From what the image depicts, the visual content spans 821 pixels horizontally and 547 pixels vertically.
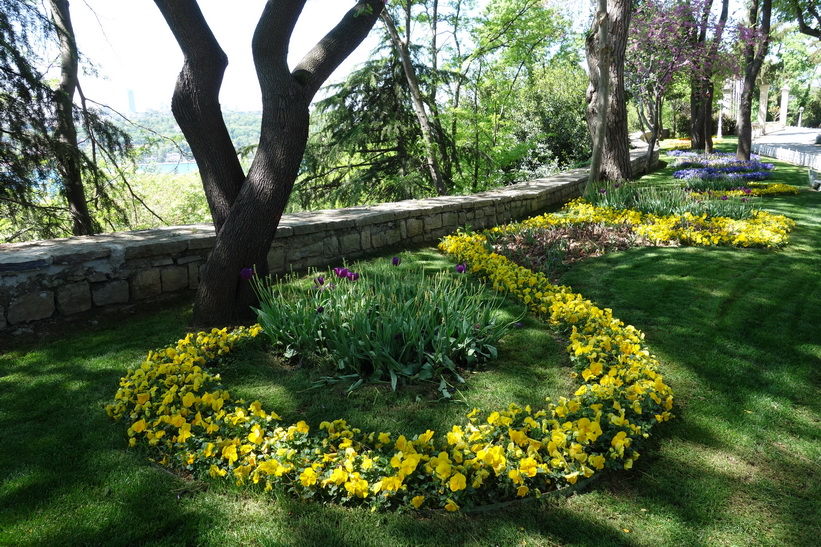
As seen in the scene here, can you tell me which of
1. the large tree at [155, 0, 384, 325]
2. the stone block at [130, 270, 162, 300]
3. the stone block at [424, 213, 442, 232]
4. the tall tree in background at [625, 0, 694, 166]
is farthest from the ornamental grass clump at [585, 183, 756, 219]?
the stone block at [130, 270, 162, 300]

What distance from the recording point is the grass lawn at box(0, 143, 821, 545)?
187cm

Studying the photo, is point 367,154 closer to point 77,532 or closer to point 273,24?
point 273,24

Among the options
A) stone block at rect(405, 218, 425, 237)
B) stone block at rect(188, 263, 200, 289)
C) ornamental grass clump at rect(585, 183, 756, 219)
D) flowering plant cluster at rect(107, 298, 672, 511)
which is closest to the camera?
flowering plant cluster at rect(107, 298, 672, 511)

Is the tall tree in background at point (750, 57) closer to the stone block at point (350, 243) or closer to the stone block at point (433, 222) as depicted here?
the stone block at point (433, 222)

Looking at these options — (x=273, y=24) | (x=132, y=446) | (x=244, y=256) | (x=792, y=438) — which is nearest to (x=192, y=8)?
(x=273, y=24)

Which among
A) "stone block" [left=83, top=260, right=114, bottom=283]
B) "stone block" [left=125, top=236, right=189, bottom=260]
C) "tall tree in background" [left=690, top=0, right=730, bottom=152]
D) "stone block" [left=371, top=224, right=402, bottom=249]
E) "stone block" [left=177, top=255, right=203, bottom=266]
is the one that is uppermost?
"tall tree in background" [left=690, top=0, right=730, bottom=152]

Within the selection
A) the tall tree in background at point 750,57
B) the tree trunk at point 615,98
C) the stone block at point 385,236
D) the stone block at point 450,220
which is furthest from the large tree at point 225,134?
the tall tree in background at point 750,57

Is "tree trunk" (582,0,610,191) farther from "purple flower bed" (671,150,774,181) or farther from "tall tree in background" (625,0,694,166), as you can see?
"tall tree in background" (625,0,694,166)

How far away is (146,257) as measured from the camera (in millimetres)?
3971

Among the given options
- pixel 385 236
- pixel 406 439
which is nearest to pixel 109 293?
pixel 406 439

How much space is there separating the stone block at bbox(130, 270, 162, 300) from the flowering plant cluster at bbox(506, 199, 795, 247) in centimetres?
379

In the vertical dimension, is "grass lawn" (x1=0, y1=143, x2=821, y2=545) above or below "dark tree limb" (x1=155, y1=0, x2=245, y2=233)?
below

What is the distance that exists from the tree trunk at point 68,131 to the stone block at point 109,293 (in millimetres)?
2365

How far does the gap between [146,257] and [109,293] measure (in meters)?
0.37
